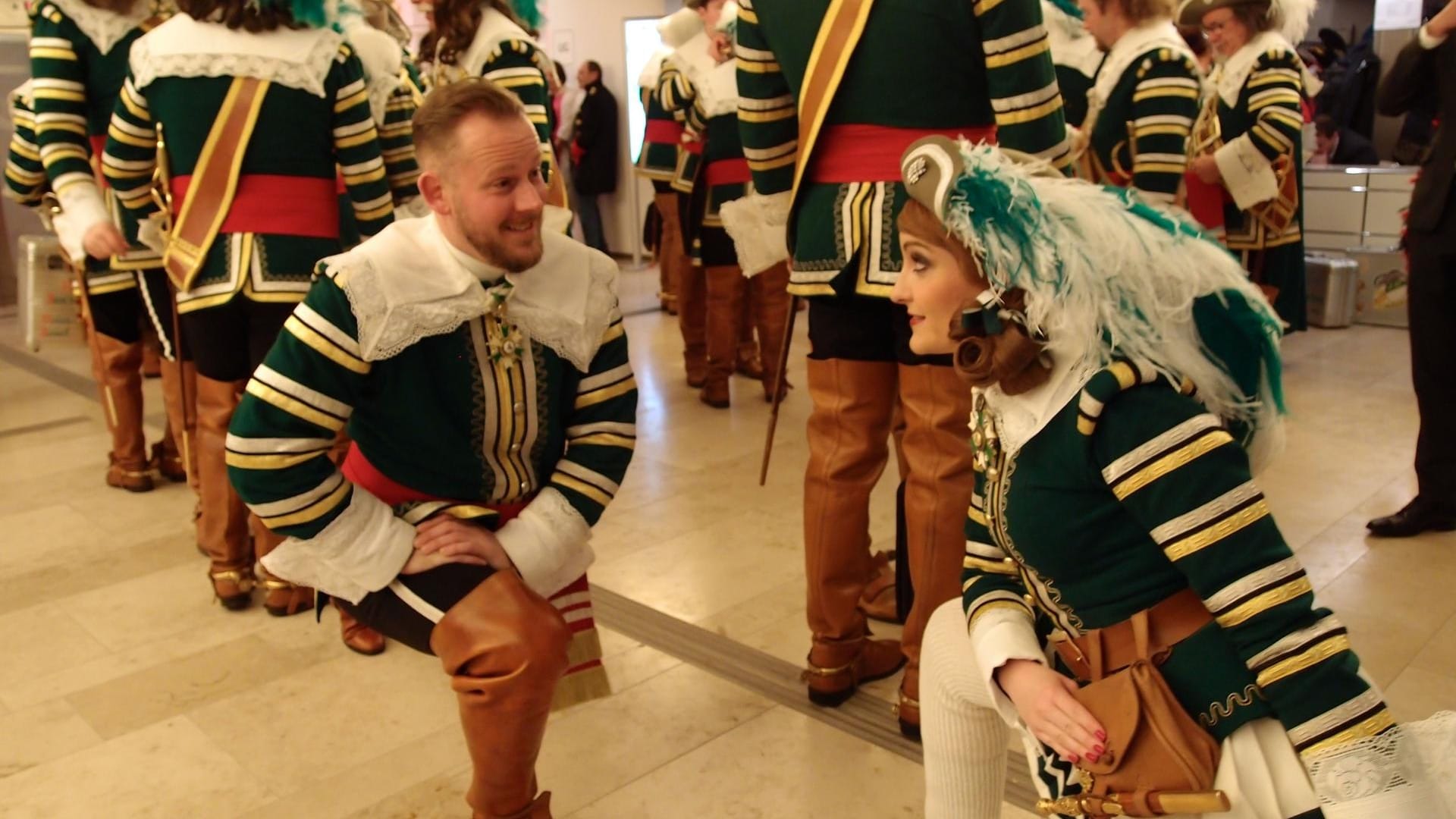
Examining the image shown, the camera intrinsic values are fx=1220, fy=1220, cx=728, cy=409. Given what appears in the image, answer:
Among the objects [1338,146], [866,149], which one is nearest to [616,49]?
[1338,146]

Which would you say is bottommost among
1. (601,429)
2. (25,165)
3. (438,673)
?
(438,673)

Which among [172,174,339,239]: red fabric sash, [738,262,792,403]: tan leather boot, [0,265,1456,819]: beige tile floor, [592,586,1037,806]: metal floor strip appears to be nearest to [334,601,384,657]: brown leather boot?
[0,265,1456,819]: beige tile floor

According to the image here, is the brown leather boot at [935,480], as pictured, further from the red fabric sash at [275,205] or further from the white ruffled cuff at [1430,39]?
the white ruffled cuff at [1430,39]

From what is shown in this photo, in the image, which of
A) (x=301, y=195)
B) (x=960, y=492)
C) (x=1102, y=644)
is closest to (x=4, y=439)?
(x=301, y=195)

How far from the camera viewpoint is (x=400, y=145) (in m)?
3.12

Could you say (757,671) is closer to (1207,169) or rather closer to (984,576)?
(984,576)

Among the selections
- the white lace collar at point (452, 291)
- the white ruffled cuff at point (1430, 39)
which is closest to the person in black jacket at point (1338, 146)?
the white ruffled cuff at point (1430, 39)

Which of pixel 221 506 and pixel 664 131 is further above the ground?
pixel 664 131

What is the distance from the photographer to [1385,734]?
1206mm

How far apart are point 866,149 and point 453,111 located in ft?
2.44

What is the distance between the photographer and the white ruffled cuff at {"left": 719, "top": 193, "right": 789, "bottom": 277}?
242 cm

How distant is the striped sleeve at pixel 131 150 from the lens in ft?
8.91

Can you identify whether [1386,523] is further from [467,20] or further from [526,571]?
[467,20]

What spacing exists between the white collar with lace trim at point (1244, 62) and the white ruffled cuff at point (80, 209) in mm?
3446
